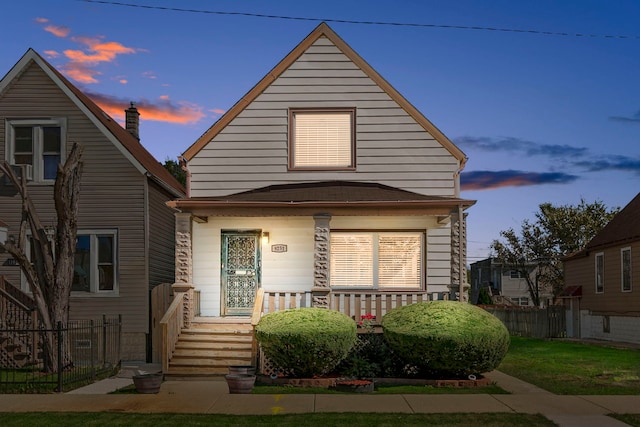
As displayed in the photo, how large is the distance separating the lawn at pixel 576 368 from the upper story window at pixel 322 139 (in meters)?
6.87

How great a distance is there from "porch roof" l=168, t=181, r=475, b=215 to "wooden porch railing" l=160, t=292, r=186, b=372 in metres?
2.29

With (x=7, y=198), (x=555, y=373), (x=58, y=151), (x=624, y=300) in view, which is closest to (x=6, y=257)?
(x=7, y=198)

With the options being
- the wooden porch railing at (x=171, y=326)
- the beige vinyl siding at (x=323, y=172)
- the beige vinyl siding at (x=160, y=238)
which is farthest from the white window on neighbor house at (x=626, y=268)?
the wooden porch railing at (x=171, y=326)

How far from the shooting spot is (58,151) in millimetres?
21922

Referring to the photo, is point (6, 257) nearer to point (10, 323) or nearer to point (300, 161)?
point (10, 323)

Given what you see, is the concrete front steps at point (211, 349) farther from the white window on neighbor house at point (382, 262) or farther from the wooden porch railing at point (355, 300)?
the white window on neighbor house at point (382, 262)

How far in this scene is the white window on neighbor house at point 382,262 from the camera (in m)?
20.0

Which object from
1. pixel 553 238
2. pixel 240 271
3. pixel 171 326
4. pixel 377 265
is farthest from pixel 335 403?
pixel 553 238

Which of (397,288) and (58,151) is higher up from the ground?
(58,151)

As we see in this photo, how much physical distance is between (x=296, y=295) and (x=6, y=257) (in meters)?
8.82

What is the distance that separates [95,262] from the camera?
2161 centimetres

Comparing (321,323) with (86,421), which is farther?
(321,323)

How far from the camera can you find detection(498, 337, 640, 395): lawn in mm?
15141

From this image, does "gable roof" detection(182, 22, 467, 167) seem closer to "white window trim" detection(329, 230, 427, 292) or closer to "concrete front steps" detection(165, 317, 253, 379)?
"white window trim" detection(329, 230, 427, 292)
